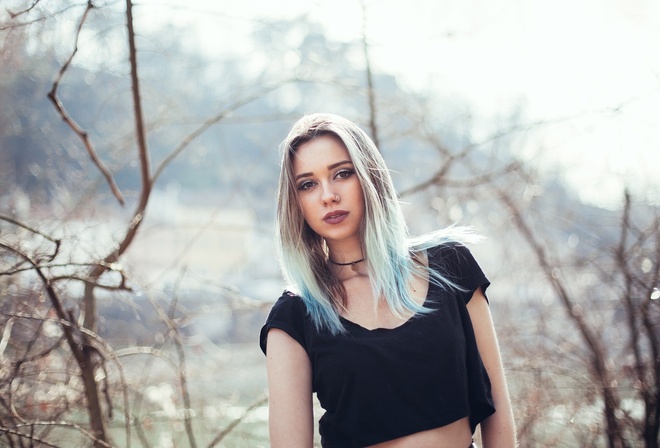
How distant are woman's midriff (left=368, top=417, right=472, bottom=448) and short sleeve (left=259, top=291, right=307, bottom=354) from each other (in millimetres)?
436

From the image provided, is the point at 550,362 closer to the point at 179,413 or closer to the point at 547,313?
the point at 547,313

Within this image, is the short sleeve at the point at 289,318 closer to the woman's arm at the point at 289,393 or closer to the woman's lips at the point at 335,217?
the woman's arm at the point at 289,393

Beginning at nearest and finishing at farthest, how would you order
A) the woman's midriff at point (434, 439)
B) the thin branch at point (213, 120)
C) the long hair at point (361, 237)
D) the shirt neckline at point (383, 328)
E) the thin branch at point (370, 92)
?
the woman's midriff at point (434, 439) < the shirt neckline at point (383, 328) < the long hair at point (361, 237) < the thin branch at point (213, 120) < the thin branch at point (370, 92)

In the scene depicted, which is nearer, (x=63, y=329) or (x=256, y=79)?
(x=63, y=329)

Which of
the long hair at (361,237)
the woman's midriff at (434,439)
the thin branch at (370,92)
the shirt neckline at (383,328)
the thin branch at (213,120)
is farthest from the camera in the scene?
the thin branch at (370,92)

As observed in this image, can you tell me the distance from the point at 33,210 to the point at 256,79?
155 cm

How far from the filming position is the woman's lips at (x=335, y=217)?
7.49 feet

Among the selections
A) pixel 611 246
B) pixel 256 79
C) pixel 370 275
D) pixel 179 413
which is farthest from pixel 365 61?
pixel 179 413

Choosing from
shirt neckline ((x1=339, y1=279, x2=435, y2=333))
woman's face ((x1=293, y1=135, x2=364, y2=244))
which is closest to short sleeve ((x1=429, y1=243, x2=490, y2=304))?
shirt neckline ((x1=339, y1=279, x2=435, y2=333))

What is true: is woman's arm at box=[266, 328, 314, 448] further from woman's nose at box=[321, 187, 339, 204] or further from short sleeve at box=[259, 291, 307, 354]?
woman's nose at box=[321, 187, 339, 204]

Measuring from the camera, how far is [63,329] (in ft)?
8.42

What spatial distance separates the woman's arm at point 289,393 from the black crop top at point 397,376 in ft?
0.10

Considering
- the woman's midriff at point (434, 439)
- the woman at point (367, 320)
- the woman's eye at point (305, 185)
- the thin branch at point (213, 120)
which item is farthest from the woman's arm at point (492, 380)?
the thin branch at point (213, 120)

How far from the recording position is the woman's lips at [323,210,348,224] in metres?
2.28
